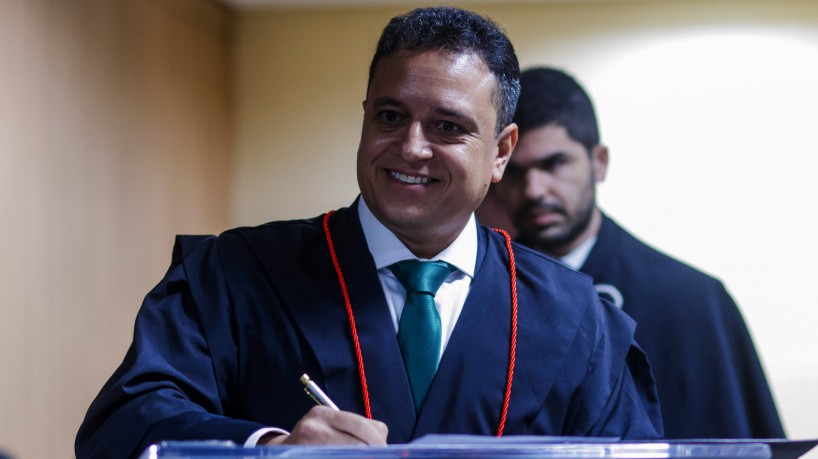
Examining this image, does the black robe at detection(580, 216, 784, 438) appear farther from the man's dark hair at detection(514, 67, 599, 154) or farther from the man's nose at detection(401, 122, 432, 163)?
the man's nose at detection(401, 122, 432, 163)

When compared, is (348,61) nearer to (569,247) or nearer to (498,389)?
(569,247)

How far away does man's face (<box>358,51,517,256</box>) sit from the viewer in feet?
5.89

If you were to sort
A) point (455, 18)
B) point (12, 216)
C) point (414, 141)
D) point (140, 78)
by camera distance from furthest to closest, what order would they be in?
point (140, 78), point (12, 216), point (455, 18), point (414, 141)

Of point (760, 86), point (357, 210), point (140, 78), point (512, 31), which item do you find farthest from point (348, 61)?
point (357, 210)

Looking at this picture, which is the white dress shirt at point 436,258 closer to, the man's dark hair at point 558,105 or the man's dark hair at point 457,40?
the man's dark hair at point 457,40

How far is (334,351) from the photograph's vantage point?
5.82ft

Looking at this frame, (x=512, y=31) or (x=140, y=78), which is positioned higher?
(x=512, y=31)

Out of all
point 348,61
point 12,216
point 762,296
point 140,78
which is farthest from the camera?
point 348,61

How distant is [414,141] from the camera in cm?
178

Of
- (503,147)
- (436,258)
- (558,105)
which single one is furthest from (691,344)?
(436,258)

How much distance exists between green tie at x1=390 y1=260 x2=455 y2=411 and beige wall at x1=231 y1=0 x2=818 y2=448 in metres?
2.59

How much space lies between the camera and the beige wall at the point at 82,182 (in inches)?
116

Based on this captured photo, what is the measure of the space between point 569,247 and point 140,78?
186cm

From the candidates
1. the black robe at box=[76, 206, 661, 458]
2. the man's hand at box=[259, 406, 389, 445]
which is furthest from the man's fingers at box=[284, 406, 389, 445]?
the black robe at box=[76, 206, 661, 458]
